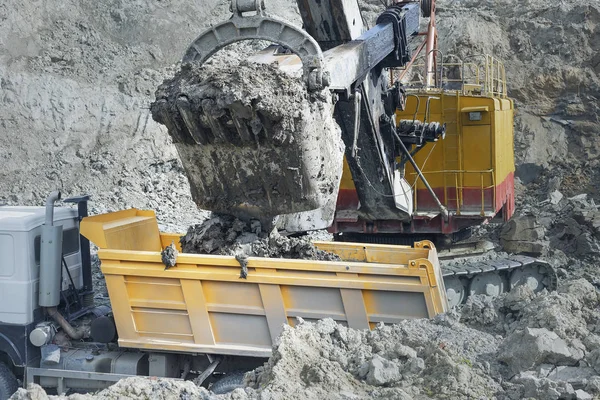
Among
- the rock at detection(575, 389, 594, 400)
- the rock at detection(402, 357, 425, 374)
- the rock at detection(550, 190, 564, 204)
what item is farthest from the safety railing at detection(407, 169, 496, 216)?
the rock at detection(575, 389, 594, 400)

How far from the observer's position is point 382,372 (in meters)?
3.75

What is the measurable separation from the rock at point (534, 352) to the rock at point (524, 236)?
267 inches

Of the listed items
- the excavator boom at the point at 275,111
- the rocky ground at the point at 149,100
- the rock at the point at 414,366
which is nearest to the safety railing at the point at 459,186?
the rocky ground at the point at 149,100

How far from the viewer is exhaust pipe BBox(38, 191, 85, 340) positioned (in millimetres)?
5938

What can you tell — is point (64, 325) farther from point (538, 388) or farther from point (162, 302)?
point (538, 388)

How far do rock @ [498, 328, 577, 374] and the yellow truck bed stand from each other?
4.58 feet

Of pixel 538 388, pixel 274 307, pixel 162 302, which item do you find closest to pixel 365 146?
pixel 274 307

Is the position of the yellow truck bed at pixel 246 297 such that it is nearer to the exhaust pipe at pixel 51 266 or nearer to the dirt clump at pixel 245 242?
the dirt clump at pixel 245 242

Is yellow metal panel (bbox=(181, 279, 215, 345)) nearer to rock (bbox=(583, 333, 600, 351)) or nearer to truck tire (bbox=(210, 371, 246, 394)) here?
truck tire (bbox=(210, 371, 246, 394))

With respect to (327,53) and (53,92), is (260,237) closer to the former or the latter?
(327,53)

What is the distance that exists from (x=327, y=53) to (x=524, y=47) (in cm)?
1215

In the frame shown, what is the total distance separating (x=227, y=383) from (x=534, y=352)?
262cm

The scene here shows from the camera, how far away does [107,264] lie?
18.5ft

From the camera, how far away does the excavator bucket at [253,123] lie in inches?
198
